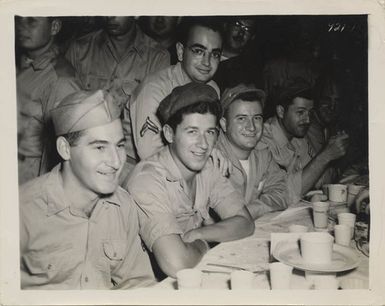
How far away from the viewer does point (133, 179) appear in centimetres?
129

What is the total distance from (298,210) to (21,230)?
619 millimetres

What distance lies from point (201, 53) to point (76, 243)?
501 millimetres

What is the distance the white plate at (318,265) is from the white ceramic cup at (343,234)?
11 millimetres

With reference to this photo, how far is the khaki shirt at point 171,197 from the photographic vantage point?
129 cm

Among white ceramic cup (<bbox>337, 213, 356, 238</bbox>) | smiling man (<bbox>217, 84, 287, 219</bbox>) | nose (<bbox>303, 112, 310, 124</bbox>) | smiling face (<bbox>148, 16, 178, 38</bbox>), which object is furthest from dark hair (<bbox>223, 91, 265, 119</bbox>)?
white ceramic cup (<bbox>337, 213, 356, 238</bbox>)

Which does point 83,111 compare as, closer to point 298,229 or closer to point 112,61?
point 112,61

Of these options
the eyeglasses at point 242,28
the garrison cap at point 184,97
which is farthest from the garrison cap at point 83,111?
the eyeglasses at point 242,28

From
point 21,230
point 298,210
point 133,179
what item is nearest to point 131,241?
point 133,179

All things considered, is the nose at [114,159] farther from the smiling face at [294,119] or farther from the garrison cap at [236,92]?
the smiling face at [294,119]

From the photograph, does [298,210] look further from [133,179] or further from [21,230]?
[21,230]

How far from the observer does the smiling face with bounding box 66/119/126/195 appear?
1272 millimetres

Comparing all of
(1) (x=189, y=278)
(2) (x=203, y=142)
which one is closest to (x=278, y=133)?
(2) (x=203, y=142)

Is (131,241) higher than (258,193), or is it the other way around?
(258,193)

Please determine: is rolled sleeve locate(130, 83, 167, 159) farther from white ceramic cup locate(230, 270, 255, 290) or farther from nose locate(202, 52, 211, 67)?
white ceramic cup locate(230, 270, 255, 290)
